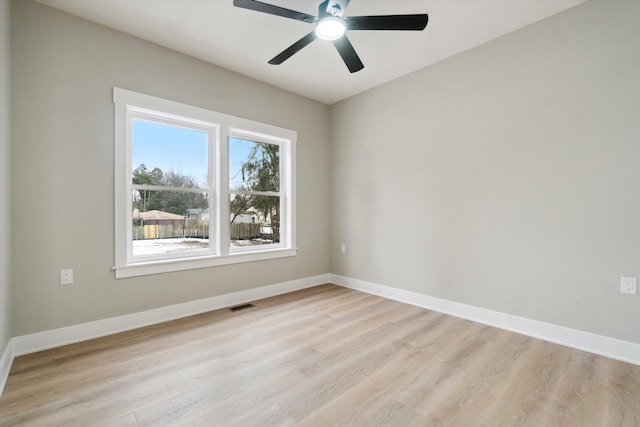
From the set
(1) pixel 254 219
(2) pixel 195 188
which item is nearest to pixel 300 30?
(2) pixel 195 188

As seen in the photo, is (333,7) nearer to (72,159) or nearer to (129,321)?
(72,159)

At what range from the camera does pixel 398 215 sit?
375cm

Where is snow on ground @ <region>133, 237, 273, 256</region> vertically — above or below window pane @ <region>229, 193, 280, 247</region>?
below

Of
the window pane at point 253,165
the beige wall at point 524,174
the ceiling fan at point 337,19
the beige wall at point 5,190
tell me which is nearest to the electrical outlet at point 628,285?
the beige wall at point 524,174

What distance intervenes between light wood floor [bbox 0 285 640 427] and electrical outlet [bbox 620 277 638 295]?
54 cm

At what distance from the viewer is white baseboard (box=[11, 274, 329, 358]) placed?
92.9 inches

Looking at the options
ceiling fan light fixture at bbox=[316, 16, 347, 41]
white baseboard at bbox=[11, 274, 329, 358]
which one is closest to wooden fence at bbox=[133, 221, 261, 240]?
white baseboard at bbox=[11, 274, 329, 358]

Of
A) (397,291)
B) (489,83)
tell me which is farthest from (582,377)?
(489,83)

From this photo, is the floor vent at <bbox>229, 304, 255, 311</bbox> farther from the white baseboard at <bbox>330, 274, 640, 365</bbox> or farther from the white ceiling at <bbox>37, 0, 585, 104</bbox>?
the white ceiling at <bbox>37, 0, 585, 104</bbox>

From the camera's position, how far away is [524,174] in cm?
272

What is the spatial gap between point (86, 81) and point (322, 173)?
2970mm

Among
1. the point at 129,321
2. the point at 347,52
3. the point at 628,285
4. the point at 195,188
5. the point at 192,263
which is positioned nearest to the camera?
the point at 628,285

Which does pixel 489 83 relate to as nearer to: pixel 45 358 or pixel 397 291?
pixel 397 291

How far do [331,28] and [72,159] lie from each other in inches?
96.5
